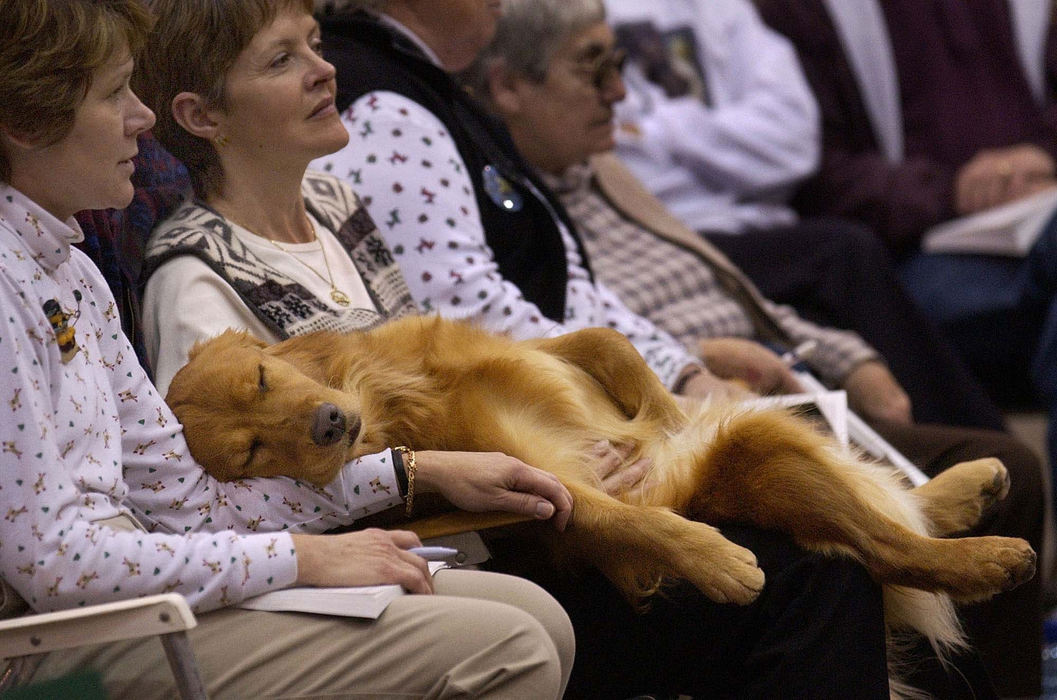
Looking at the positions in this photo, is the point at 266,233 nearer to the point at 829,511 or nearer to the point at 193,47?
the point at 193,47

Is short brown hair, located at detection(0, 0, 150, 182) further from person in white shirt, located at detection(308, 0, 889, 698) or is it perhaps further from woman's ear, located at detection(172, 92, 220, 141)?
person in white shirt, located at detection(308, 0, 889, 698)

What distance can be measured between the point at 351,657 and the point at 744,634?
0.66 metres

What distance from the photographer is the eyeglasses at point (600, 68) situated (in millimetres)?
3057

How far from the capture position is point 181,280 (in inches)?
73.5

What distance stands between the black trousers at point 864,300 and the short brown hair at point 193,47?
208 centimetres

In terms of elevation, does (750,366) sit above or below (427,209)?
below

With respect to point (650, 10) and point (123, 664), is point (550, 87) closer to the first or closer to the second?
point (650, 10)

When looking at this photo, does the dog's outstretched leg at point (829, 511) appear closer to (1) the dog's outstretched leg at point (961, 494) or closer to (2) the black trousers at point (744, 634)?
(2) the black trousers at point (744, 634)

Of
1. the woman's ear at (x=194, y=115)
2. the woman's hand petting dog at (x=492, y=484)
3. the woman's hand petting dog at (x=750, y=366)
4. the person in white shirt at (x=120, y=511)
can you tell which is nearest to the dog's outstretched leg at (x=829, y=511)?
the woman's hand petting dog at (x=492, y=484)

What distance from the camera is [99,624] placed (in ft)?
4.58

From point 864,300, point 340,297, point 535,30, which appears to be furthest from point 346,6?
point 864,300

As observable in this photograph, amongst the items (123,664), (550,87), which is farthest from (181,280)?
(550,87)

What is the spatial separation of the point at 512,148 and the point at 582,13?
0.50 m

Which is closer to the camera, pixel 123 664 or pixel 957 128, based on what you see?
pixel 123 664
